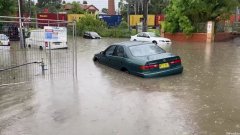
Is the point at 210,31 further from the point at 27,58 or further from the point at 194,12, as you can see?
the point at 27,58

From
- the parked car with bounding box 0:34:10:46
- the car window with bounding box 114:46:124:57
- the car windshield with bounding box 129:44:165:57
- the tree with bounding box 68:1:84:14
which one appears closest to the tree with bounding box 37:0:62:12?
the tree with bounding box 68:1:84:14

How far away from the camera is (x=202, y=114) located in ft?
24.2

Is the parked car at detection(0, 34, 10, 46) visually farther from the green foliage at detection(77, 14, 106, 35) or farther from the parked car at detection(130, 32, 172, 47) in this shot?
the green foliage at detection(77, 14, 106, 35)

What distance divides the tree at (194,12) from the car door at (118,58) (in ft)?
64.7

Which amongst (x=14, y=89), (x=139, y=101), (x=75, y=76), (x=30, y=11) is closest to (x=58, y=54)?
(x=75, y=76)

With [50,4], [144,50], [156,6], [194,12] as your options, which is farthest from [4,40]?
[50,4]

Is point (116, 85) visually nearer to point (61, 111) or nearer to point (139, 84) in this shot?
point (139, 84)

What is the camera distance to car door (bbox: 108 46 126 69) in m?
12.7

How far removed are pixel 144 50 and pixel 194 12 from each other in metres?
21.1

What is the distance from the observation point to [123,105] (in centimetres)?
823

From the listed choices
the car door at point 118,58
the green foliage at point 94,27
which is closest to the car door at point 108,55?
the car door at point 118,58

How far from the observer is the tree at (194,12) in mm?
31266

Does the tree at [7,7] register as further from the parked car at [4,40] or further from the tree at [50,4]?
the tree at [50,4]

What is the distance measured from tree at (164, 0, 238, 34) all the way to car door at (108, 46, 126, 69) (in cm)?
1972
